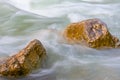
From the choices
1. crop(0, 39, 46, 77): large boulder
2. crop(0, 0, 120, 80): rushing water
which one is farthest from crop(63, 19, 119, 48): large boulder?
crop(0, 39, 46, 77): large boulder

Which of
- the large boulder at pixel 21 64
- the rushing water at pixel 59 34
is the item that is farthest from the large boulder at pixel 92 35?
the large boulder at pixel 21 64

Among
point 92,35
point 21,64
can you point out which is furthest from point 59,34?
point 21,64

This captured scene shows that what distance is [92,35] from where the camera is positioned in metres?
6.09

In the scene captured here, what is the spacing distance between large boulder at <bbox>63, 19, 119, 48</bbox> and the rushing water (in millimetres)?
153

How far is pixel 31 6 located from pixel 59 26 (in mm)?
2702

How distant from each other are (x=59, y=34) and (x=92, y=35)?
97 centimetres

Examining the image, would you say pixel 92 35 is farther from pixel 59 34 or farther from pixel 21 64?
pixel 21 64

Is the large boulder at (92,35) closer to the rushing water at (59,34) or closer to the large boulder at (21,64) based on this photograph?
the rushing water at (59,34)

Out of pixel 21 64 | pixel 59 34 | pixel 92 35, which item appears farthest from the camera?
pixel 59 34

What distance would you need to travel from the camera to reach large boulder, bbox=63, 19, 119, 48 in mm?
6047

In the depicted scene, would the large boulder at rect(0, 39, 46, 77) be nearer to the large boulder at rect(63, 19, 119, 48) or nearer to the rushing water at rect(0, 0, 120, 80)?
the rushing water at rect(0, 0, 120, 80)

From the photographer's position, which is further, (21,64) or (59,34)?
(59,34)

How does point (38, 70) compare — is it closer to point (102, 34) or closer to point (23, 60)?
point (23, 60)

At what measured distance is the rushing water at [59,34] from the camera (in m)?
5.05
